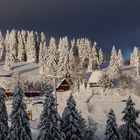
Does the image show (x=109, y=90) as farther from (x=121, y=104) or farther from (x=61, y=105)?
(x=61, y=105)

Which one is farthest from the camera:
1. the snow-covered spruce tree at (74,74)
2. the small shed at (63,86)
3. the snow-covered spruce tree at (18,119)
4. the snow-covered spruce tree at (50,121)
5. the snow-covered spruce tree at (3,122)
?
the snow-covered spruce tree at (74,74)

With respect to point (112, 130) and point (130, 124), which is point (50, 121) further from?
point (130, 124)

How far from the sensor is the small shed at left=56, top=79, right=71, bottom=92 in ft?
538

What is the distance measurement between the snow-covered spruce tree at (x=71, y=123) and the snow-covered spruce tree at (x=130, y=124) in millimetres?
5725

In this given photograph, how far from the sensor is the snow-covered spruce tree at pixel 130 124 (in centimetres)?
6612

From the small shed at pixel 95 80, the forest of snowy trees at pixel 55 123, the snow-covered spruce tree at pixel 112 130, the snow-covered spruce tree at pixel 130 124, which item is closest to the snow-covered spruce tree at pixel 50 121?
the forest of snowy trees at pixel 55 123

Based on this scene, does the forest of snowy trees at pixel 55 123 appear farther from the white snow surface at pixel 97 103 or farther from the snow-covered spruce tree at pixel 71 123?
the white snow surface at pixel 97 103

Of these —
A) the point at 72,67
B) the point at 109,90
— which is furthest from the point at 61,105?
the point at 72,67

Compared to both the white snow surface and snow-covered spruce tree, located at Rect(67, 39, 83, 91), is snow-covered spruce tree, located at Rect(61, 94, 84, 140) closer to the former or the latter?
the white snow surface

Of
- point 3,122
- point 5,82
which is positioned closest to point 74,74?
point 5,82

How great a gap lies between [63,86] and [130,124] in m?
101

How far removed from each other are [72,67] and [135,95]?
3091 centimetres

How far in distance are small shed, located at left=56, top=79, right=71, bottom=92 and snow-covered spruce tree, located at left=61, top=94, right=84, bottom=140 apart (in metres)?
98.2

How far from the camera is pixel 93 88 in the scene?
535 feet
